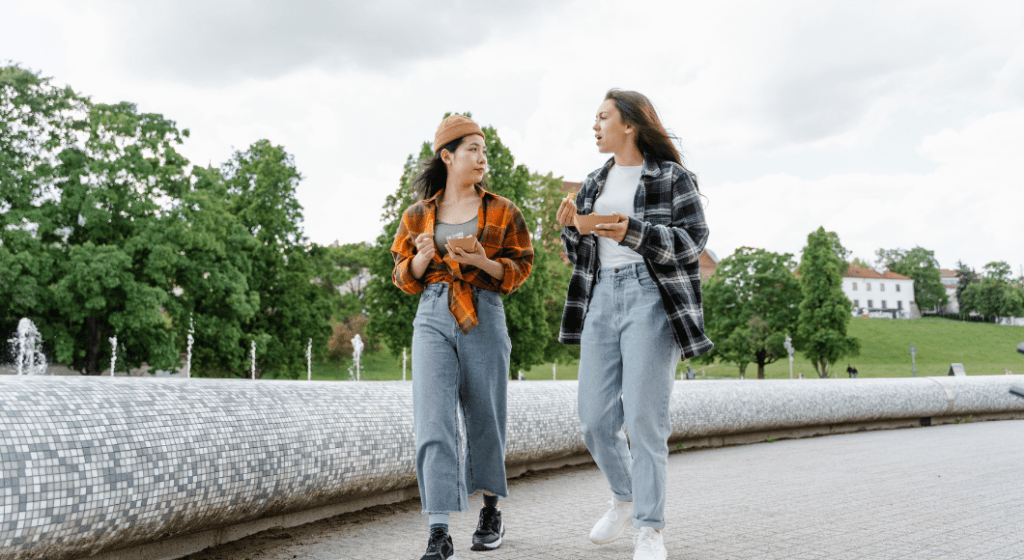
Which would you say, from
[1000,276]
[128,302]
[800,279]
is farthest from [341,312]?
[1000,276]

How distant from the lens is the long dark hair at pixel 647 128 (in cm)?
374

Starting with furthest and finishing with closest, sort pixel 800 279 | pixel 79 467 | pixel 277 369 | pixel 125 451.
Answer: pixel 800 279, pixel 277 369, pixel 125 451, pixel 79 467

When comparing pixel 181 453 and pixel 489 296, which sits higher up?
pixel 489 296

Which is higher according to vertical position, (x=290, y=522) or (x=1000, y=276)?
(x=1000, y=276)

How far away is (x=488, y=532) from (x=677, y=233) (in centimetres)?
174

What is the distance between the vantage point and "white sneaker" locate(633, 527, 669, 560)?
3207 mm

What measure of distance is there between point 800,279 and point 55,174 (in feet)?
134

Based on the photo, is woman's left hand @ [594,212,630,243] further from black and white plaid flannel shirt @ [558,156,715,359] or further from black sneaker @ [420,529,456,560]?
black sneaker @ [420,529,456,560]

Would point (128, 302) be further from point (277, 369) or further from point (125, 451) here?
point (125, 451)

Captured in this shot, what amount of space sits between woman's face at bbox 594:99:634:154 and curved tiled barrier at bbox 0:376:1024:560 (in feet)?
7.29

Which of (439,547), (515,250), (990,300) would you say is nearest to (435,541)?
(439,547)

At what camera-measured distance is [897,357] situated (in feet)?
219

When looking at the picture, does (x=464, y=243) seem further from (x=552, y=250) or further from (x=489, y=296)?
(x=552, y=250)

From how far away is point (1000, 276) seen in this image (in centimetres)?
10638
